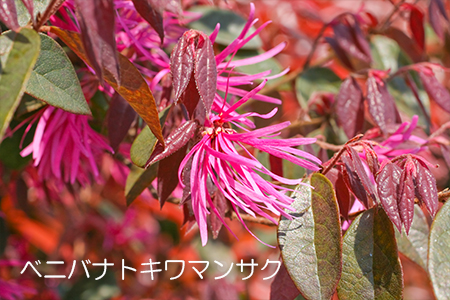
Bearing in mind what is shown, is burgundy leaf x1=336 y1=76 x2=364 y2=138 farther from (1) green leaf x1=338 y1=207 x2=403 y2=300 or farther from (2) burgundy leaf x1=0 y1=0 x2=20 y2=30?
(2) burgundy leaf x1=0 y1=0 x2=20 y2=30

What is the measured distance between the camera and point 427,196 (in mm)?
459

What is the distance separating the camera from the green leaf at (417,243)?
0.63 meters

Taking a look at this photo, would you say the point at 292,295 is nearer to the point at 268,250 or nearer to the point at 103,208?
the point at 268,250

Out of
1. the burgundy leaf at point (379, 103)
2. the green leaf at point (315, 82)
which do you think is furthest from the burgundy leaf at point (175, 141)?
the green leaf at point (315, 82)

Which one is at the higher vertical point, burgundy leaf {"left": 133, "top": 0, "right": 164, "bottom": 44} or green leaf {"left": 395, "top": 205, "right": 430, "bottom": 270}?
burgundy leaf {"left": 133, "top": 0, "right": 164, "bottom": 44}

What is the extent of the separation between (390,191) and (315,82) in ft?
1.81

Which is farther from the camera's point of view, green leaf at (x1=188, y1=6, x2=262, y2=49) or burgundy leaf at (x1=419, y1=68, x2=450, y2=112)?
green leaf at (x1=188, y1=6, x2=262, y2=49)

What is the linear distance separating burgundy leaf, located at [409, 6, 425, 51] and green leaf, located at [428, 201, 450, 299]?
0.60 m

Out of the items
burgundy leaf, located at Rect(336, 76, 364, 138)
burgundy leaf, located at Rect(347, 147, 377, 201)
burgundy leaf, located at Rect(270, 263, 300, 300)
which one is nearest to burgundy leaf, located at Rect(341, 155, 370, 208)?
burgundy leaf, located at Rect(347, 147, 377, 201)

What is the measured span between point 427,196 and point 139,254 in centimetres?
115

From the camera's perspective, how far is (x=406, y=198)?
454mm

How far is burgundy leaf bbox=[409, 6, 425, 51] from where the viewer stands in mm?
938

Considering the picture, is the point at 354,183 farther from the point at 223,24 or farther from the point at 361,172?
the point at 223,24

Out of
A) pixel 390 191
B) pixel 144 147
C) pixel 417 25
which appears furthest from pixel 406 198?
pixel 417 25
